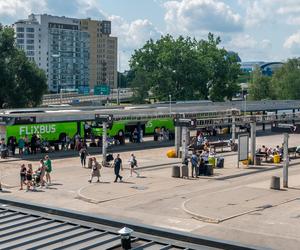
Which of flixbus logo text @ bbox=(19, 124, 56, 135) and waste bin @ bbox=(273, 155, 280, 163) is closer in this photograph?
waste bin @ bbox=(273, 155, 280, 163)

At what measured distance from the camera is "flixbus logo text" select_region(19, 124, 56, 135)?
4253 cm

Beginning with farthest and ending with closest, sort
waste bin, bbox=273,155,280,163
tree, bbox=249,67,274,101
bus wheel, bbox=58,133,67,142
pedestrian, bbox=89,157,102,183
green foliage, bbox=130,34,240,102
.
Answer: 1. tree, bbox=249,67,274,101
2. green foliage, bbox=130,34,240,102
3. bus wheel, bbox=58,133,67,142
4. waste bin, bbox=273,155,280,163
5. pedestrian, bbox=89,157,102,183

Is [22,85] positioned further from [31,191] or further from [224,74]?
[31,191]

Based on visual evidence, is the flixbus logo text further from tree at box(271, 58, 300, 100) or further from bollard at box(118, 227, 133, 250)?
tree at box(271, 58, 300, 100)

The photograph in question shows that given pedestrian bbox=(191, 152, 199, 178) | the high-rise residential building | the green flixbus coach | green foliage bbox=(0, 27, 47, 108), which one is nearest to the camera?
pedestrian bbox=(191, 152, 199, 178)

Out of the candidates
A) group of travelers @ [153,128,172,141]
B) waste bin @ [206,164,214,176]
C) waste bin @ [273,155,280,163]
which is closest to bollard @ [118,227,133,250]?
waste bin @ [206,164,214,176]

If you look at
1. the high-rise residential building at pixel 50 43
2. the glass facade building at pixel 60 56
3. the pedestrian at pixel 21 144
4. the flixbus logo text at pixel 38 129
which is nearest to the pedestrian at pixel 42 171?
the pedestrian at pixel 21 144

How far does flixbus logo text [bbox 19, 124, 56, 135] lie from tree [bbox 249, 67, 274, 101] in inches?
2739

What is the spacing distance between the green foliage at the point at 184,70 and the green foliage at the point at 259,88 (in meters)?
11.4

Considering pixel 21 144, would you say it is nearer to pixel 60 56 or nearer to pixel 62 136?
pixel 62 136

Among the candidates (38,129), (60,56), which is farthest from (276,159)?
(60,56)

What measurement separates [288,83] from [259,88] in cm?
541

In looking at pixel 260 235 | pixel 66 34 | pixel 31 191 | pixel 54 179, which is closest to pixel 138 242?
pixel 260 235

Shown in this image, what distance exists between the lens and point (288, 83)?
348 ft
